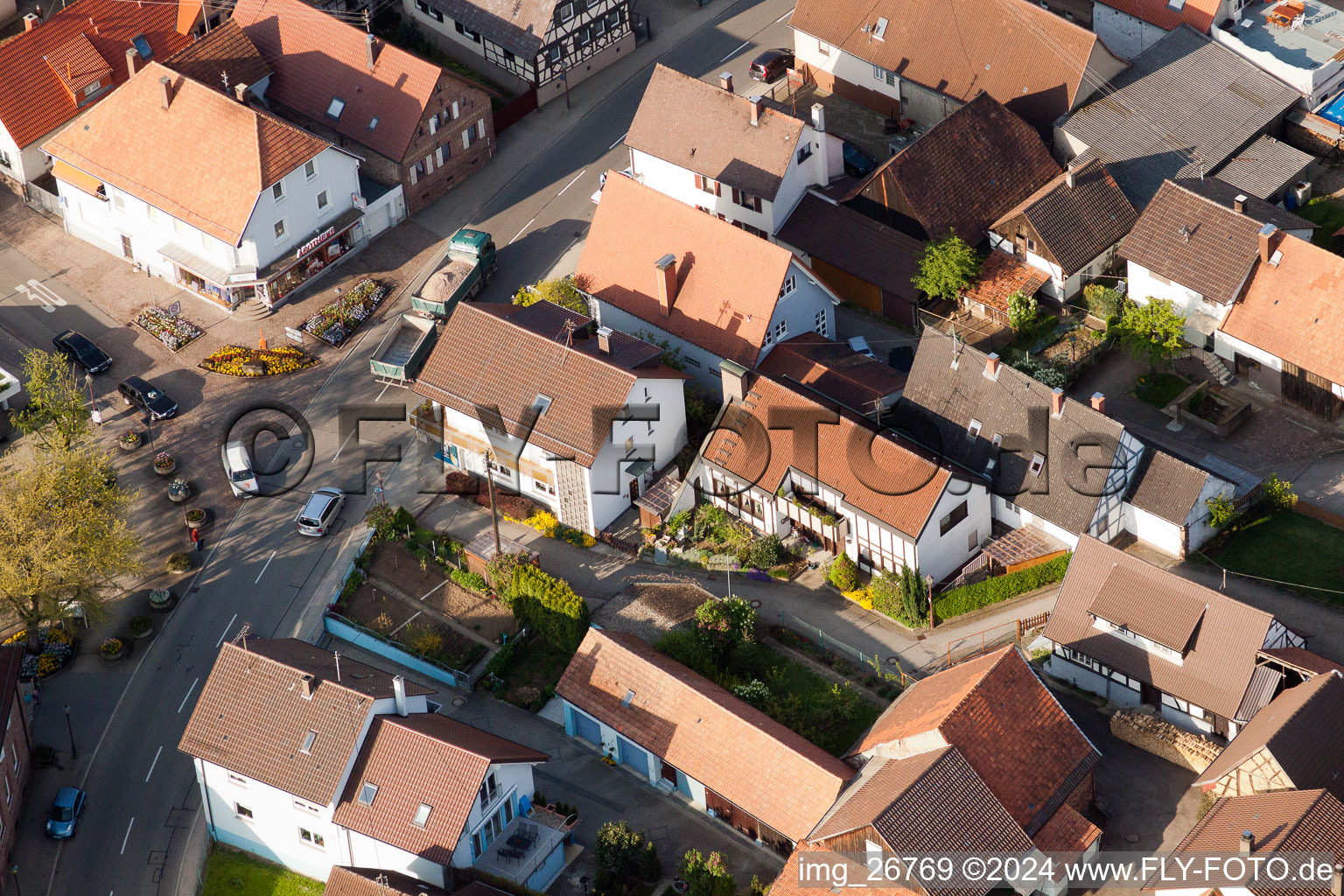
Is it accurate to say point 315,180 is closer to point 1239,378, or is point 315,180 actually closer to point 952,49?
point 952,49

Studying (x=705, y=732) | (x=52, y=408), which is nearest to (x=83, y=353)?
(x=52, y=408)

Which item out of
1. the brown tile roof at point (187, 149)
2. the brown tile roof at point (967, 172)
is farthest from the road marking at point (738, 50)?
the brown tile roof at point (187, 149)

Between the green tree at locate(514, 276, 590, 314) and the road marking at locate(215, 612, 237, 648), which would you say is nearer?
the road marking at locate(215, 612, 237, 648)

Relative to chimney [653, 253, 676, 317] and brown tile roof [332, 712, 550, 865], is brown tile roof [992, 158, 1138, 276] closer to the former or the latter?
chimney [653, 253, 676, 317]

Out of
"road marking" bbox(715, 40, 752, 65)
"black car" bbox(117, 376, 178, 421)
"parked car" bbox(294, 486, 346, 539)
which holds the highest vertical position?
"road marking" bbox(715, 40, 752, 65)

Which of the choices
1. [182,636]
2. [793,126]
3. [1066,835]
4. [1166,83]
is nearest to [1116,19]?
[1166,83]

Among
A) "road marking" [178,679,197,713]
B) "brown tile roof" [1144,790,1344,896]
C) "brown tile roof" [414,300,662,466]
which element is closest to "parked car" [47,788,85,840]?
"road marking" [178,679,197,713]
